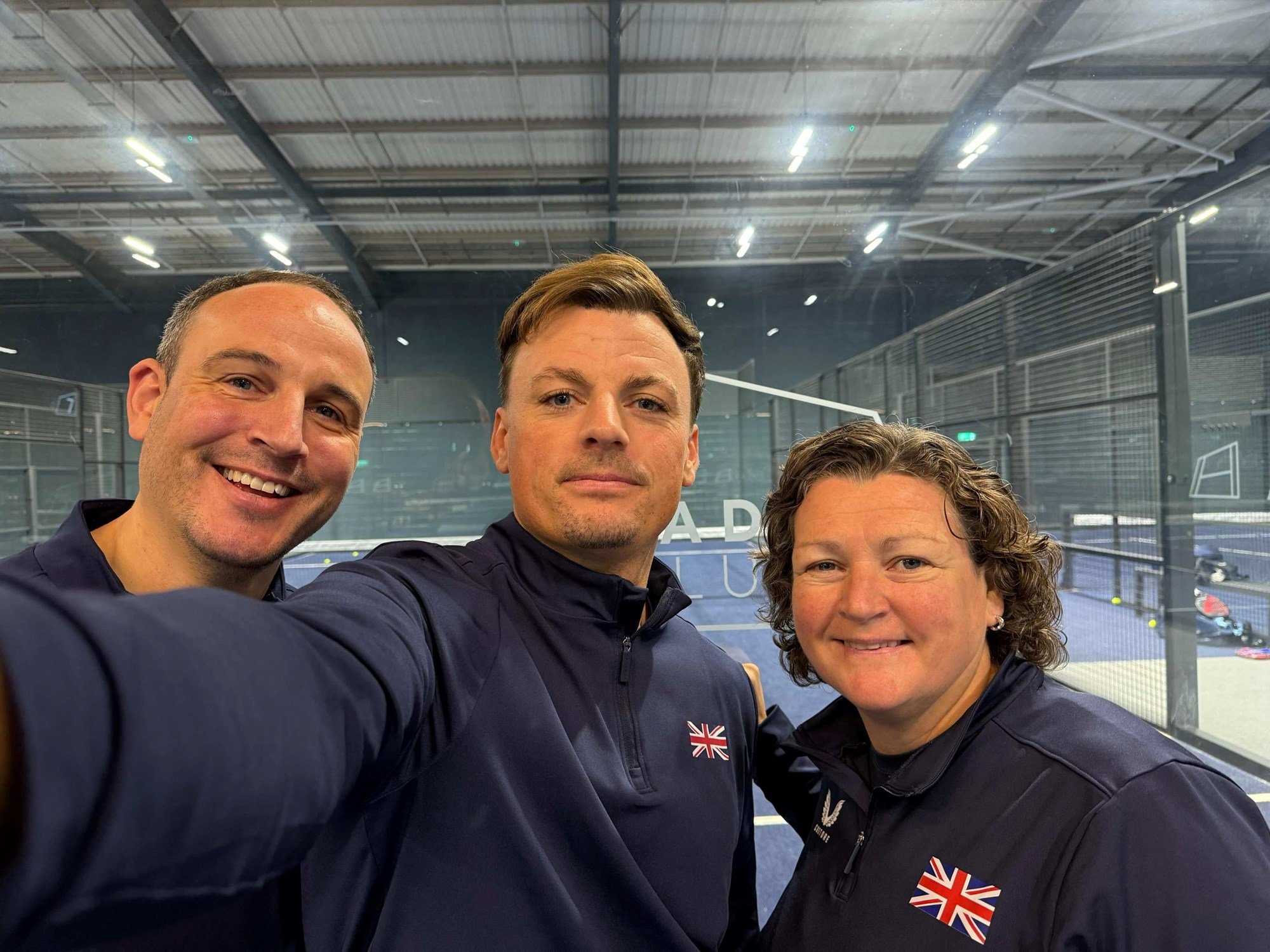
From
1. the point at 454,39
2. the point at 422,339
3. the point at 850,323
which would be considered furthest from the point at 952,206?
the point at 422,339

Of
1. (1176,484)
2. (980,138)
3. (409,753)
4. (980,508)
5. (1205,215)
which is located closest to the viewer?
(409,753)

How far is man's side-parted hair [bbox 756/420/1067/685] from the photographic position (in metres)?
1.10

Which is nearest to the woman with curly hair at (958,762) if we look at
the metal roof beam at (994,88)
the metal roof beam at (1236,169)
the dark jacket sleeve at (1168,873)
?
the dark jacket sleeve at (1168,873)

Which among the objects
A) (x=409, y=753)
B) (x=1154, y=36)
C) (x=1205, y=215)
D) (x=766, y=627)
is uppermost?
(x=1154, y=36)

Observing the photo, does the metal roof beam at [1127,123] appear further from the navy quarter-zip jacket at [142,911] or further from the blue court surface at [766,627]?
the navy quarter-zip jacket at [142,911]

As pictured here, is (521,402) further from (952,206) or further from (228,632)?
(952,206)

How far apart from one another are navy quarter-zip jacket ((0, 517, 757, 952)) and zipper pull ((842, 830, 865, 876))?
189 millimetres

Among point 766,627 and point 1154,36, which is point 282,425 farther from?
point 1154,36

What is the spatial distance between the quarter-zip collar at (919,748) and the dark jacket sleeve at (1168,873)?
0.67 ft

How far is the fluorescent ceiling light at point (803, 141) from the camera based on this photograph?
3688mm

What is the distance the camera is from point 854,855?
38.5 inches

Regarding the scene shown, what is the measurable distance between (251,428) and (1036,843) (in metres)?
1.39

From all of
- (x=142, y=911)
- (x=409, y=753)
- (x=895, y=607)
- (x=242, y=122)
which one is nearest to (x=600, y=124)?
(x=242, y=122)

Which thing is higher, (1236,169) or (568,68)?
(568,68)
